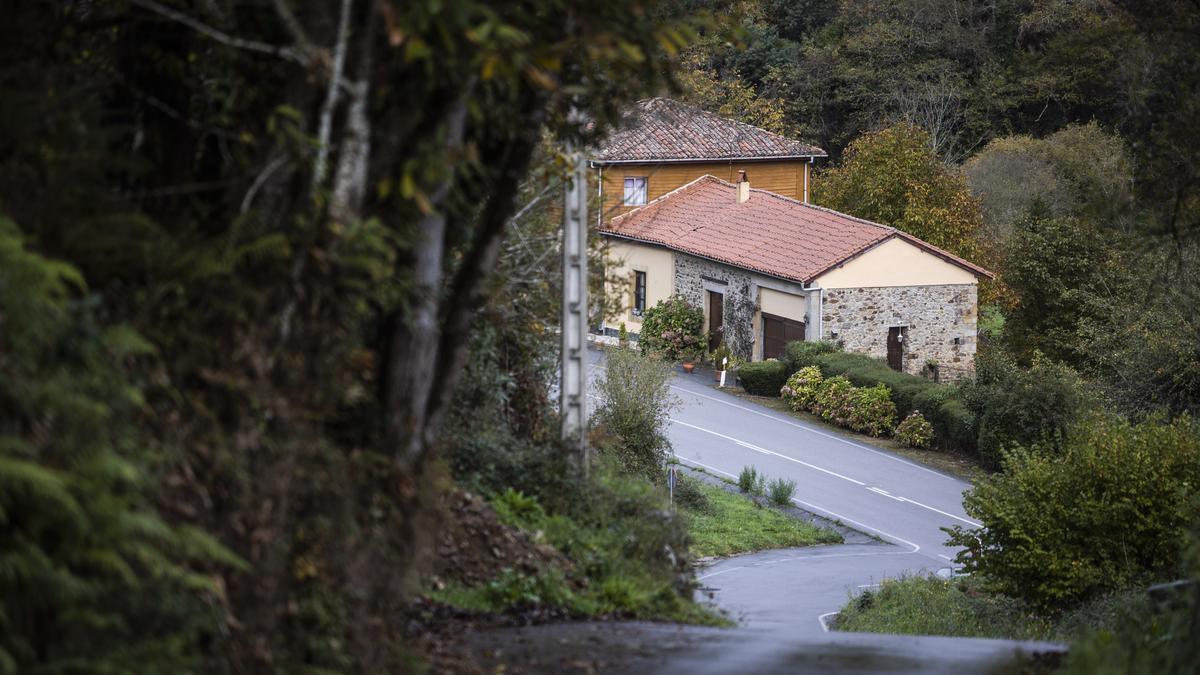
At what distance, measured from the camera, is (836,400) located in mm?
30469

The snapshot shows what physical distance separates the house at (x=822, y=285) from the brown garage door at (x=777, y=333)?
27 mm

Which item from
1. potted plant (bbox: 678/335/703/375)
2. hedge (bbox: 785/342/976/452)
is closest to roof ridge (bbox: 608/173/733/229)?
potted plant (bbox: 678/335/703/375)

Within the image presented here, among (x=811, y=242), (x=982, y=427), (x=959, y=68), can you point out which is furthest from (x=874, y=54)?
(x=982, y=427)

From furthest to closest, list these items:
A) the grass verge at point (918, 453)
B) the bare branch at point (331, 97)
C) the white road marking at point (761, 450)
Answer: the grass verge at point (918, 453), the white road marking at point (761, 450), the bare branch at point (331, 97)

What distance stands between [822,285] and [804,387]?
2.99 m

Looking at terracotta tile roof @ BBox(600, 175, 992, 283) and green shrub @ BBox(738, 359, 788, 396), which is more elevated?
terracotta tile roof @ BBox(600, 175, 992, 283)

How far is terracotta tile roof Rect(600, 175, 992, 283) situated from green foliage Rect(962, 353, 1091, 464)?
260 inches

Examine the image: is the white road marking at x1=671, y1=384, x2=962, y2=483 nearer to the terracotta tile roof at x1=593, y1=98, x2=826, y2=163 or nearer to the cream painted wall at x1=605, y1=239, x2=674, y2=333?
the cream painted wall at x1=605, y1=239, x2=674, y2=333

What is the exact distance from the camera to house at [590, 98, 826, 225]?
41.2 m

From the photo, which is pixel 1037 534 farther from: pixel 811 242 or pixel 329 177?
pixel 811 242

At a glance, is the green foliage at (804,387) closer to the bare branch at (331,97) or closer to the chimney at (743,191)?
the chimney at (743,191)

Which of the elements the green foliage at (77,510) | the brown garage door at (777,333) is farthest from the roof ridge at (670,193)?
the green foliage at (77,510)

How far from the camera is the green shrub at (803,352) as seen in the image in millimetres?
32031

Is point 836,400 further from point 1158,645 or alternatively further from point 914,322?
point 1158,645
